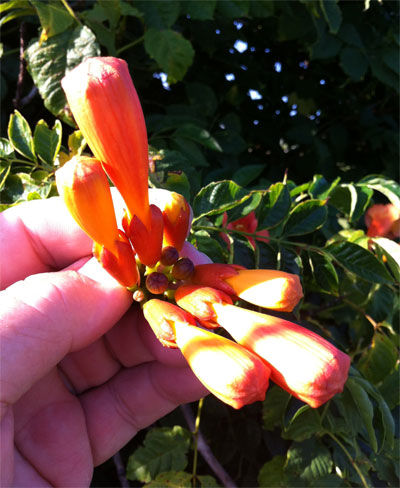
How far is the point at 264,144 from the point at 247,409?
1.76 meters

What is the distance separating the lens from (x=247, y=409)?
81.3 inches

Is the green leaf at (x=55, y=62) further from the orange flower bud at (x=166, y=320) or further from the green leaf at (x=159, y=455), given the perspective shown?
the green leaf at (x=159, y=455)

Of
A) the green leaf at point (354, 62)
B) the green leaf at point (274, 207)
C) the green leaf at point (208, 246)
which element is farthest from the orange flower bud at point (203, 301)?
the green leaf at point (354, 62)

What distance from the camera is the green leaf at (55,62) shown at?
177 cm

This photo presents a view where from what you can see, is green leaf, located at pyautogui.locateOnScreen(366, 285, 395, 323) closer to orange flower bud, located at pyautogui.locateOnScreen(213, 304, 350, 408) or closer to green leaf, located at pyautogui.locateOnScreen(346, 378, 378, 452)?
green leaf, located at pyautogui.locateOnScreen(346, 378, 378, 452)

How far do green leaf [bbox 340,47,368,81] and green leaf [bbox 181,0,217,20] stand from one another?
3.18 feet

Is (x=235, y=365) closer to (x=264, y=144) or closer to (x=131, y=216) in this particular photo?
(x=131, y=216)

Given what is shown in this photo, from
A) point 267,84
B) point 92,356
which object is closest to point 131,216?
point 92,356

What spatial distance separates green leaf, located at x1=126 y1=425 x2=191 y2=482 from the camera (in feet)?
5.73

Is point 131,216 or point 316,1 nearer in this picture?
point 131,216

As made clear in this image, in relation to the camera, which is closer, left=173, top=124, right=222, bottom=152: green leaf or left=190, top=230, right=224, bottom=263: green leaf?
left=190, top=230, right=224, bottom=263: green leaf

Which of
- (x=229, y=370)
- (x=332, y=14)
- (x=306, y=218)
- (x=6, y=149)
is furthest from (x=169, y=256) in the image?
(x=332, y=14)

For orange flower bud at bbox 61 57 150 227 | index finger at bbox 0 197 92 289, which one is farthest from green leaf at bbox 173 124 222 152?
orange flower bud at bbox 61 57 150 227

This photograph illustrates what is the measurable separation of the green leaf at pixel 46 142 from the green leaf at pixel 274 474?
144cm
